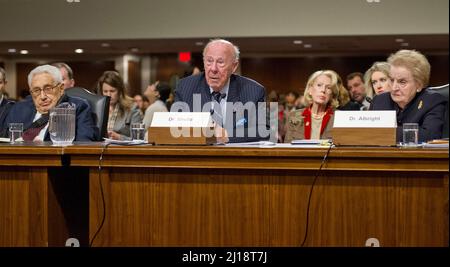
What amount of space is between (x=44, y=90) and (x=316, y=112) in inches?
75.6

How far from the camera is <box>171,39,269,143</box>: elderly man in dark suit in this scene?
3.88 meters

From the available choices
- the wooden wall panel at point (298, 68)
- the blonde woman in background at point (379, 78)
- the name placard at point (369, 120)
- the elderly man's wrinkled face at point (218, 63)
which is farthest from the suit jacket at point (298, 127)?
the wooden wall panel at point (298, 68)

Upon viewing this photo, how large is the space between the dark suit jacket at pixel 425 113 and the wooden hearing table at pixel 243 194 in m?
0.70

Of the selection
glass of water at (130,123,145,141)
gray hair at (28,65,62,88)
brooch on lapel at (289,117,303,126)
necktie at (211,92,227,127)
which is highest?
gray hair at (28,65,62,88)

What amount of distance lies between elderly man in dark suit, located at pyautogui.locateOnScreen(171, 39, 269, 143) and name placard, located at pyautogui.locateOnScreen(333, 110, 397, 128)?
0.81 m

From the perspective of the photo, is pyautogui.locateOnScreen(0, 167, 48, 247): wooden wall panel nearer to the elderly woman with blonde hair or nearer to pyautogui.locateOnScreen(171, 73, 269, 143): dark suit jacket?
Answer: pyautogui.locateOnScreen(171, 73, 269, 143): dark suit jacket

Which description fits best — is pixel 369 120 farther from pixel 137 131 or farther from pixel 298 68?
pixel 298 68

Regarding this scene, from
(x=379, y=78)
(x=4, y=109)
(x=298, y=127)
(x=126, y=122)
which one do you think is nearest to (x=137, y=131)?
(x=4, y=109)

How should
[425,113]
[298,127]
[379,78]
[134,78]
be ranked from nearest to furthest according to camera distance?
[425,113]
[298,127]
[379,78]
[134,78]

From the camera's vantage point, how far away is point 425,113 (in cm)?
354

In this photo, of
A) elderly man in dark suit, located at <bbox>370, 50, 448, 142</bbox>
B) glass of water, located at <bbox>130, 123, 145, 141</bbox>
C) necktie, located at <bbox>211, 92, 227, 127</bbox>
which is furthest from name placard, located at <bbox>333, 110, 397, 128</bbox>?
glass of water, located at <bbox>130, 123, 145, 141</bbox>

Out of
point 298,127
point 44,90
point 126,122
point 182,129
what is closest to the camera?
point 182,129

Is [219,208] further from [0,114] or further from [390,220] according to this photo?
[0,114]

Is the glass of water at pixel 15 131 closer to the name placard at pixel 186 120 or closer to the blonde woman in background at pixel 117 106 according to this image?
the name placard at pixel 186 120
